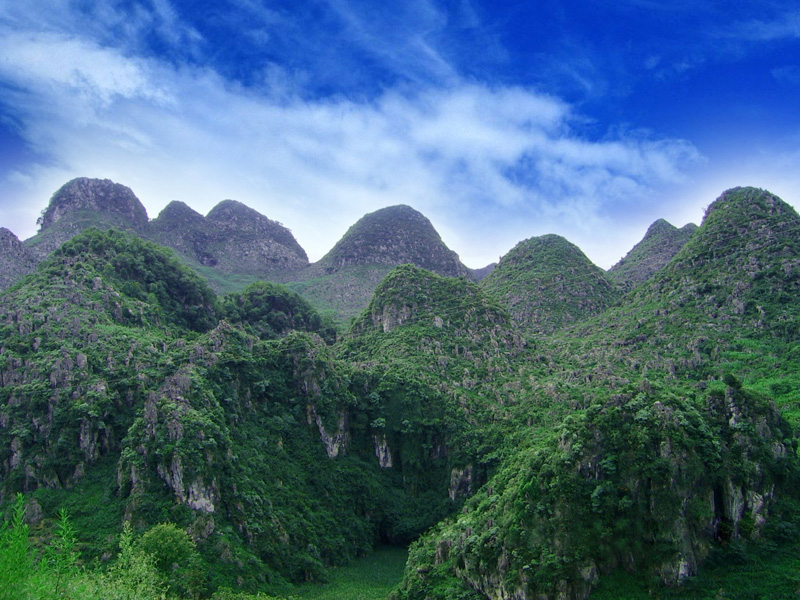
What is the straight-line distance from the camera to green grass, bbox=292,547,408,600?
155 feet

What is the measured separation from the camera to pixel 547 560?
35.4 meters

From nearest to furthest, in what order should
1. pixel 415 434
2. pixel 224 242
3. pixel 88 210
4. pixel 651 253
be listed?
1. pixel 415 434
2. pixel 651 253
3. pixel 88 210
4. pixel 224 242

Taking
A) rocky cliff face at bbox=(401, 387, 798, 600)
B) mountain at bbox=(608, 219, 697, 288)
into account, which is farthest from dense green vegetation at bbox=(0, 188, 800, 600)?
mountain at bbox=(608, 219, 697, 288)

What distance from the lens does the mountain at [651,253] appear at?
12862 cm

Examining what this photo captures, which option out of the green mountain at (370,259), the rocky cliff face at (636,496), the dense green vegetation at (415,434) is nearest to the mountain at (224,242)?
the green mountain at (370,259)

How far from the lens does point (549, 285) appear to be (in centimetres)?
11500

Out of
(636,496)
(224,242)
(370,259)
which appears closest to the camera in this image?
(636,496)

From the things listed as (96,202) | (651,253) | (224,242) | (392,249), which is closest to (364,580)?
(651,253)

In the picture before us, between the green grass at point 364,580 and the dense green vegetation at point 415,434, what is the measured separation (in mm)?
856

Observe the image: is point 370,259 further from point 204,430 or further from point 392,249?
point 204,430

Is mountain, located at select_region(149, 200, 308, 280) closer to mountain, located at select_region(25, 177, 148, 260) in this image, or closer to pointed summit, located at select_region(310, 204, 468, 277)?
mountain, located at select_region(25, 177, 148, 260)

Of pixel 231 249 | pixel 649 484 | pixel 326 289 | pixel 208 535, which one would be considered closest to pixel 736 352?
pixel 649 484

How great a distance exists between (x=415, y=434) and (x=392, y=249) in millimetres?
119464

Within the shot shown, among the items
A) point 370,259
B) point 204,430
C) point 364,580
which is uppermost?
point 370,259
